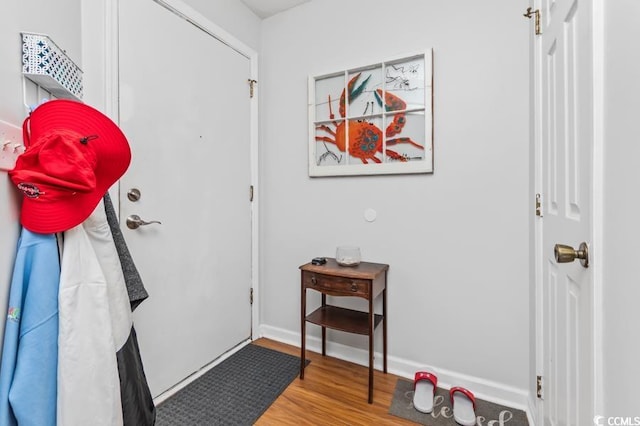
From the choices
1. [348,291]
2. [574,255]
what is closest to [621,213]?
[574,255]

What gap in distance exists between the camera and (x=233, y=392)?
161 cm

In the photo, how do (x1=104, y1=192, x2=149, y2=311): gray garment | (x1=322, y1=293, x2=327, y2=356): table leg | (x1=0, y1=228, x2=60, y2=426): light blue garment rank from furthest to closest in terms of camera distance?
(x1=322, y1=293, x2=327, y2=356): table leg, (x1=104, y1=192, x2=149, y2=311): gray garment, (x1=0, y1=228, x2=60, y2=426): light blue garment

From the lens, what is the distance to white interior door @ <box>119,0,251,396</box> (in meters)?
1.45

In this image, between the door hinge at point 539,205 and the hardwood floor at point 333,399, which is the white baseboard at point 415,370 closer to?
the hardwood floor at point 333,399

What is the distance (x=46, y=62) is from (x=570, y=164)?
5.01 ft

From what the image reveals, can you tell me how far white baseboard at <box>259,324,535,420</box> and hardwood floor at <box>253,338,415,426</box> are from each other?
Result: 57mm

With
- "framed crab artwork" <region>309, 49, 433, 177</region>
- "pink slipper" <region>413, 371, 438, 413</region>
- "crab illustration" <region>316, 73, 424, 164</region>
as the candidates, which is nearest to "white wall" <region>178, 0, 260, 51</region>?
"framed crab artwork" <region>309, 49, 433, 177</region>

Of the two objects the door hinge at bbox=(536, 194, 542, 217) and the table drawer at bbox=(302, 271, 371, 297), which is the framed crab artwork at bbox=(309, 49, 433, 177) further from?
the table drawer at bbox=(302, 271, 371, 297)

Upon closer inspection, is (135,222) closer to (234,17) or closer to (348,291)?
(348,291)

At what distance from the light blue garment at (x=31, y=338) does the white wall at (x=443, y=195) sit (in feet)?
4.91

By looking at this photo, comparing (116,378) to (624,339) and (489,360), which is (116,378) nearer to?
(624,339)

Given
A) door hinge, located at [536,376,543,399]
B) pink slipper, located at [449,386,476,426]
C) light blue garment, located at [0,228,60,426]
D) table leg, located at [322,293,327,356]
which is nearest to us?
light blue garment, located at [0,228,60,426]

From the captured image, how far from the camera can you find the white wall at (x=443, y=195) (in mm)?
1510

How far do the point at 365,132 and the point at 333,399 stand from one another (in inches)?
63.0
